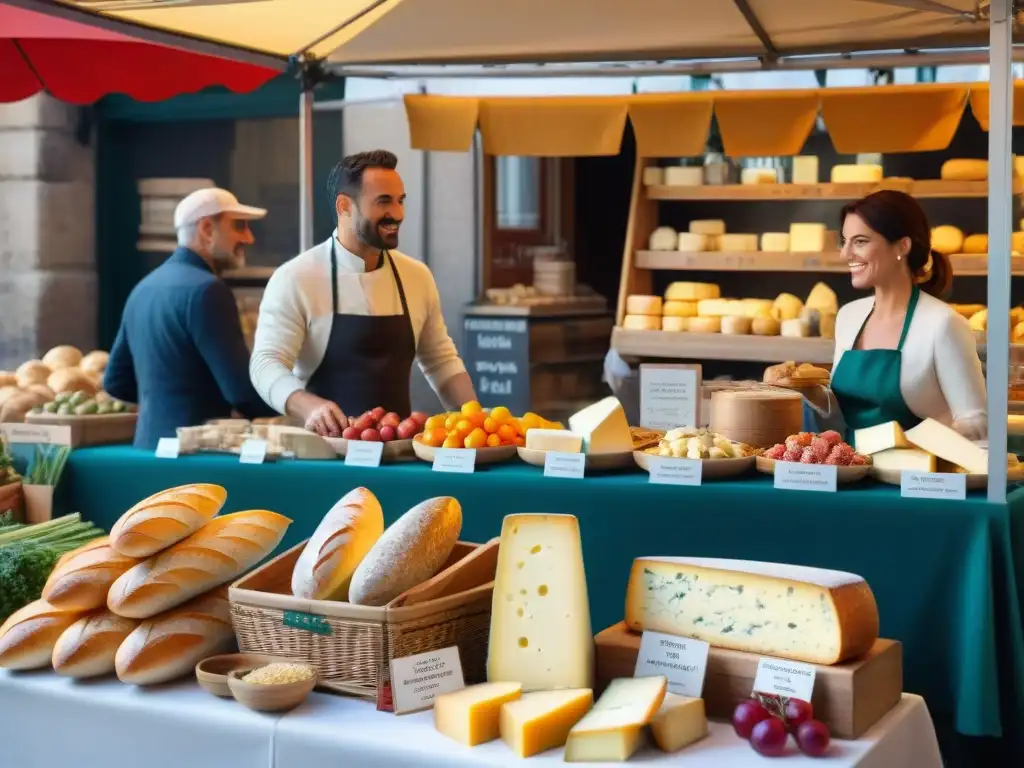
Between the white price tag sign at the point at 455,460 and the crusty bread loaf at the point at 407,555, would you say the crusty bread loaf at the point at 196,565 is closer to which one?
the crusty bread loaf at the point at 407,555

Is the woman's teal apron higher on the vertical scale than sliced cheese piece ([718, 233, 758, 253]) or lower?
lower

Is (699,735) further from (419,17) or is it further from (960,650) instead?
(419,17)

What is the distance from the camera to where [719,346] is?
21.0ft

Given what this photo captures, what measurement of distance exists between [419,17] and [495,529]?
6.23 feet

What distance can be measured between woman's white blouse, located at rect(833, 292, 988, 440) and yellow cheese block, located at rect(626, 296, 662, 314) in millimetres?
3029

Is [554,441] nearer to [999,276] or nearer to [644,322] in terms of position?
[999,276]

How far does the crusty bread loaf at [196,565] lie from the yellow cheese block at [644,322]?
4409 mm

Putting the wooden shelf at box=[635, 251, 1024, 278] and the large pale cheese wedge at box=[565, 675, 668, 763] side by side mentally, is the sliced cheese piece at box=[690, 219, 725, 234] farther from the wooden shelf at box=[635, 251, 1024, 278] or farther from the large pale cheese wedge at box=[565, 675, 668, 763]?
the large pale cheese wedge at box=[565, 675, 668, 763]

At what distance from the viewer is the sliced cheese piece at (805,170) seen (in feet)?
21.0

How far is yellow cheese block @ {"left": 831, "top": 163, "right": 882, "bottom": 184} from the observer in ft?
20.5

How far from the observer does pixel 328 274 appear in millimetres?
3898

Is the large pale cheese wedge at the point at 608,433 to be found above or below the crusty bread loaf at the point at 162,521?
above

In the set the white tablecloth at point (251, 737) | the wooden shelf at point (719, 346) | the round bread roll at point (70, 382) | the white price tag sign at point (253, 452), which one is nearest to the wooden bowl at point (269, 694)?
the white tablecloth at point (251, 737)

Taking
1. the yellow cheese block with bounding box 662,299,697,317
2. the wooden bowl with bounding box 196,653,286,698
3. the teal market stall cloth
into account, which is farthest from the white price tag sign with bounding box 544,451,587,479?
the yellow cheese block with bounding box 662,299,697,317
